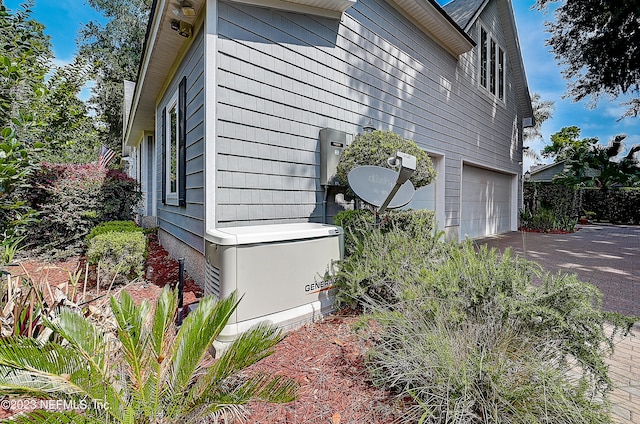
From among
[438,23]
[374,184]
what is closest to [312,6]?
[374,184]

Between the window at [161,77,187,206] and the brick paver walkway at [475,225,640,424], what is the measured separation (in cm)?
440

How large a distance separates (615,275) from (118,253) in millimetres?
7693

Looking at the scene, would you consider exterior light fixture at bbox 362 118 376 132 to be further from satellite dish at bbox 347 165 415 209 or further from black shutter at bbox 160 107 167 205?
black shutter at bbox 160 107 167 205

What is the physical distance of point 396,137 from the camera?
4.77 m

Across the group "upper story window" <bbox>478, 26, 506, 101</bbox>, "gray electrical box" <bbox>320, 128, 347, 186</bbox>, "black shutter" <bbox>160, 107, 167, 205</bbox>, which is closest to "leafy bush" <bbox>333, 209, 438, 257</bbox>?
"gray electrical box" <bbox>320, 128, 347, 186</bbox>

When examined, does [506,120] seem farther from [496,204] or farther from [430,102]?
[430,102]

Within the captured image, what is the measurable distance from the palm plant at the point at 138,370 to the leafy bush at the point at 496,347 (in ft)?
2.73

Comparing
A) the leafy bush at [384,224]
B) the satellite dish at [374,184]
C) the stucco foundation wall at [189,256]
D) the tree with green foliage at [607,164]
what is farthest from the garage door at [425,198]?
the tree with green foliage at [607,164]

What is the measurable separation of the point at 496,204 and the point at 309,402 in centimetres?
1128

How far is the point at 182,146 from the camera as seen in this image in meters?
4.91

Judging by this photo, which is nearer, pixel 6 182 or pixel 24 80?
pixel 6 182

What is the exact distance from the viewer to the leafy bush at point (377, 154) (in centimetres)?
442

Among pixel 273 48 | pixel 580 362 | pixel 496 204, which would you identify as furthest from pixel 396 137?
pixel 496 204

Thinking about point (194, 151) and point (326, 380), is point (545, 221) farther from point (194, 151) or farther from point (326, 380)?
point (326, 380)
